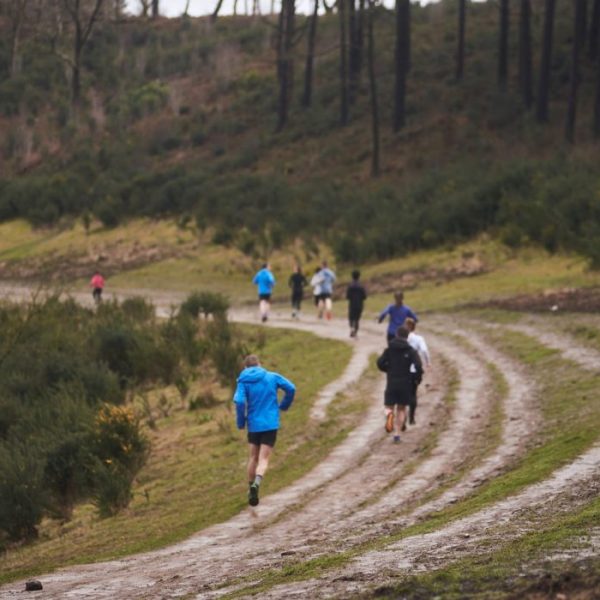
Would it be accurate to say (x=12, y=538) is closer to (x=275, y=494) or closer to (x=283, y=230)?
(x=275, y=494)

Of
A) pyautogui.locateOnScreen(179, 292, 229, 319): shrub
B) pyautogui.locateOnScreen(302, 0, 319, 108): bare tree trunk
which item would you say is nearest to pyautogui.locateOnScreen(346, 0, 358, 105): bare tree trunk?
pyautogui.locateOnScreen(302, 0, 319, 108): bare tree trunk

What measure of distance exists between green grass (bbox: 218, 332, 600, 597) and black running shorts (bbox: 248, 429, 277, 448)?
2423 millimetres

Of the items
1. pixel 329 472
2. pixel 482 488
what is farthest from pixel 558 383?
pixel 482 488

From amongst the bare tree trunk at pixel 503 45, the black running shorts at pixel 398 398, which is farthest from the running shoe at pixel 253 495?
the bare tree trunk at pixel 503 45

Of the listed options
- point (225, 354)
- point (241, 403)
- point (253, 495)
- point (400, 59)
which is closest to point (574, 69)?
point (400, 59)

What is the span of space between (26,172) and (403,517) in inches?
2572

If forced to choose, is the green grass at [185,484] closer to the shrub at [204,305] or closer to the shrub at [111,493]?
the shrub at [111,493]

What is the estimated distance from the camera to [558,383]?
21766 millimetres

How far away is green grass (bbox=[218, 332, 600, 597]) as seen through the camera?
1034 cm

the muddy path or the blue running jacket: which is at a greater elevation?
the blue running jacket

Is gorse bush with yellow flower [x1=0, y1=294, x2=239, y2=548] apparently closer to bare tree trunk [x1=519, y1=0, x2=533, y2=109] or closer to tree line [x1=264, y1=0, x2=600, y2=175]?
tree line [x1=264, y1=0, x2=600, y2=175]

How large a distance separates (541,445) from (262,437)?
3642mm

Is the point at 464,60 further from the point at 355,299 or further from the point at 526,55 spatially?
the point at 355,299

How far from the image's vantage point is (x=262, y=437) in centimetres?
1489
